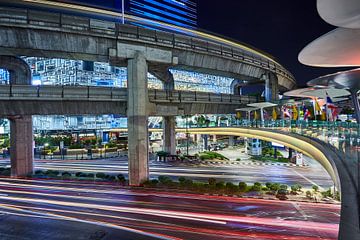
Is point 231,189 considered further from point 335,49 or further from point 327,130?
point 335,49

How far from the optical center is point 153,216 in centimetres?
1495

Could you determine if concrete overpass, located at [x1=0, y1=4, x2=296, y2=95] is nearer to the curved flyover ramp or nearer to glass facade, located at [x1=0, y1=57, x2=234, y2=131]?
the curved flyover ramp

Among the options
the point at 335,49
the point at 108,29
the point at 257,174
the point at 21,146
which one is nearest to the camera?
the point at 335,49

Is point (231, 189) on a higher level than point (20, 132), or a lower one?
lower

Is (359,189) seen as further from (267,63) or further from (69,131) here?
(69,131)

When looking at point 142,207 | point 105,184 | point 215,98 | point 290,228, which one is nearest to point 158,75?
point 215,98

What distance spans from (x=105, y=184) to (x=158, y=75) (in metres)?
14.9

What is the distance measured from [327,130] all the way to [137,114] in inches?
568

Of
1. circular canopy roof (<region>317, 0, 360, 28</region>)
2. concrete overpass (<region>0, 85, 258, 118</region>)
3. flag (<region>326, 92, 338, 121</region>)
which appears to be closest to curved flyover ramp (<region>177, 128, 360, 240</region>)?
circular canopy roof (<region>317, 0, 360, 28</region>)

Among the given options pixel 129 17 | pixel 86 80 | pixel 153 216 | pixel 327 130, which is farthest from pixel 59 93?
pixel 86 80

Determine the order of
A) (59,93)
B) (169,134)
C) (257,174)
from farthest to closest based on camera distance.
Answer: (169,134)
(257,174)
(59,93)

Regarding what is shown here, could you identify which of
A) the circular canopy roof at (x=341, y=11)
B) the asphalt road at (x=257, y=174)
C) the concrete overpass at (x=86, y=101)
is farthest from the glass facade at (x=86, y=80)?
the circular canopy roof at (x=341, y=11)

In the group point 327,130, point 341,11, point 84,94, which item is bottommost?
point 327,130

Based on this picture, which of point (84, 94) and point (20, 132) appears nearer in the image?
point (84, 94)
